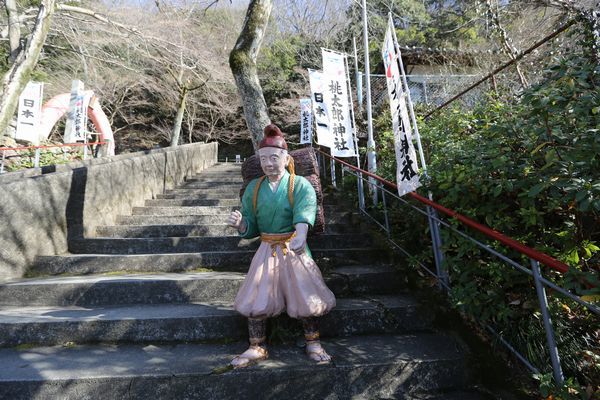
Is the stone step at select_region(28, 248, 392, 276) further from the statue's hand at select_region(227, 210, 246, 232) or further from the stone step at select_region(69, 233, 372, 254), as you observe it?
the statue's hand at select_region(227, 210, 246, 232)

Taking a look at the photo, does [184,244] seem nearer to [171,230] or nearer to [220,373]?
[171,230]

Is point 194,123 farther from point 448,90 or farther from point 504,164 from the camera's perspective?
point 504,164

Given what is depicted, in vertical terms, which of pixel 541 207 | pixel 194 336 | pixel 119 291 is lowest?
pixel 194 336

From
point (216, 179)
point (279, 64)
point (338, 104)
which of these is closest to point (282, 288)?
point (338, 104)

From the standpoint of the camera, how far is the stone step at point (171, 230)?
4.69 metres

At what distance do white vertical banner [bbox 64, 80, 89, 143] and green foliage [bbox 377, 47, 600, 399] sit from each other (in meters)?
10.3

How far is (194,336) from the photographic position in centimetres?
281

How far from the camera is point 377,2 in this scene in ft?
57.9

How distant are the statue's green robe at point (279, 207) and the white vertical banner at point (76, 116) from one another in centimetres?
950

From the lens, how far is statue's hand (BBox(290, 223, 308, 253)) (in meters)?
2.44

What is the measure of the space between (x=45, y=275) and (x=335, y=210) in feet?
11.6

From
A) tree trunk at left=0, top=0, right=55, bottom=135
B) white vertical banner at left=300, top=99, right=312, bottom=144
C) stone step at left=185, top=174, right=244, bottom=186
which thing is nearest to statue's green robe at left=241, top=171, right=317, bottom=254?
stone step at left=185, top=174, right=244, bottom=186

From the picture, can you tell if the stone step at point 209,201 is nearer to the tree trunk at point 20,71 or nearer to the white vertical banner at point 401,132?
the white vertical banner at point 401,132

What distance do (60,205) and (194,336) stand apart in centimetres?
252
